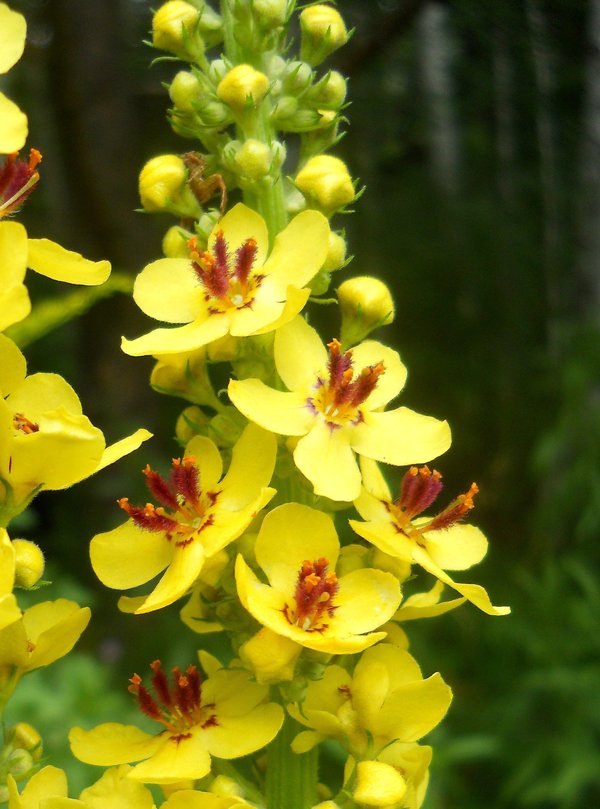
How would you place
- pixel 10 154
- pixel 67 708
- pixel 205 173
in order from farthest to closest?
pixel 67 708 → pixel 205 173 → pixel 10 154

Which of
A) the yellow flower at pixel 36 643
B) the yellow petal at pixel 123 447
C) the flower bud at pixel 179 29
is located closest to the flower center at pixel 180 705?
the yellow flower at pixel 36 643

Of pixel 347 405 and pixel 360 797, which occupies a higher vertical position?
pixel 347 405

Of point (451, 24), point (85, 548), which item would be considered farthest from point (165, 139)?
point (85, 548)

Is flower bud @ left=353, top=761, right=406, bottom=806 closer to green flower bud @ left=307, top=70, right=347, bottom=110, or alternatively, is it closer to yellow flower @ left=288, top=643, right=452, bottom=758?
yellow flower @ left=288, top=643, right=452, bottom=758

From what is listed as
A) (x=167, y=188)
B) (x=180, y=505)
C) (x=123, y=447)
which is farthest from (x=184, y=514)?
(x=167, y=188)

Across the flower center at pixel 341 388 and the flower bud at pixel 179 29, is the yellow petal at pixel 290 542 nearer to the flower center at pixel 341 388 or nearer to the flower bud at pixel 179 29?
the flower center at pixel 341 388

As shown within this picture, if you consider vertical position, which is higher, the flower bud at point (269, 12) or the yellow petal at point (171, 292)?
the flower bud at point (269, 12)

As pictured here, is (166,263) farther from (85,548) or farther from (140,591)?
(85,548)
